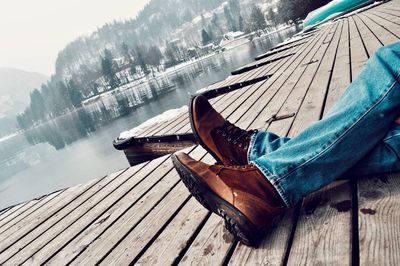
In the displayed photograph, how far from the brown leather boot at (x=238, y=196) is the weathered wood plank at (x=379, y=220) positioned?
13.7 inches

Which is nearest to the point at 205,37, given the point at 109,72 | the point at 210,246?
the point at 109,72

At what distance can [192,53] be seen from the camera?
107625 millimetres

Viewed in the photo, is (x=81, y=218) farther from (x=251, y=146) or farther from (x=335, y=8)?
(x=335, y=8)

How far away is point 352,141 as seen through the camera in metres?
1.26

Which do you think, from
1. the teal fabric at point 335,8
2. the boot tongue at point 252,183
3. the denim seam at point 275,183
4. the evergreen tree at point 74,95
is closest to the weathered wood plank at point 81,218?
the boot tongue at point 252,183

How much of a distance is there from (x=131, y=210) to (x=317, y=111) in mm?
1795

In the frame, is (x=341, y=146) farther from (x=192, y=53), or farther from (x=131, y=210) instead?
(x=192, y=53)

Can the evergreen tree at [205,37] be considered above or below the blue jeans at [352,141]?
above

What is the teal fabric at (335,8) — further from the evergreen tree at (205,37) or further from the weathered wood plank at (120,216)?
the evergreen tree at (205,37)

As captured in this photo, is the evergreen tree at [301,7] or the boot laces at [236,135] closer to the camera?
the boot laces at [236,135]

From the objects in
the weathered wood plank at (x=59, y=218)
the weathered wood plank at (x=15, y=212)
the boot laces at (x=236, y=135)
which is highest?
the boot laces at (x=236, y=135)

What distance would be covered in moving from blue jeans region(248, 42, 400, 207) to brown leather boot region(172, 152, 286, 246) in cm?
6

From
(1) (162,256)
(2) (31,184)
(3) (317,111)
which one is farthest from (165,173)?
(2) (31,184)

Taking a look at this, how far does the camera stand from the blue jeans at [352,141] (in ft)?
4.04
